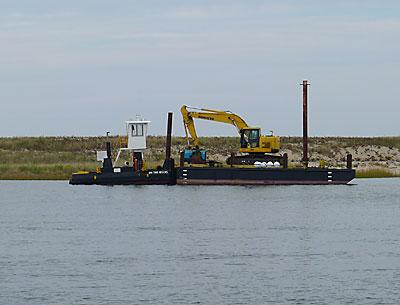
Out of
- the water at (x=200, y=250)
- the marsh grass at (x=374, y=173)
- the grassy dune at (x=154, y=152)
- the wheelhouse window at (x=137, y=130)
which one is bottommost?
the water at (x=200, y=250)

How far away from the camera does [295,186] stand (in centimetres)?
8250

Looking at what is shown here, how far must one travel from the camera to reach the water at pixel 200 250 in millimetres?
30953

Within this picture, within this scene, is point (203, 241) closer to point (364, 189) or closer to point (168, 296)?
point (168, 296)

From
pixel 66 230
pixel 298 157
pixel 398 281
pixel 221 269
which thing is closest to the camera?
pixel 398 281

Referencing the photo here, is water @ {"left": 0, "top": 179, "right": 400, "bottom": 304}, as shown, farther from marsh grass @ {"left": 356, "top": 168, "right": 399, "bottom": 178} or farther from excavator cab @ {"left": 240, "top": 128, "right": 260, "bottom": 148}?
marsh grass @ {"left": 356, "top": 168, "right": 399, "bottom": 178}

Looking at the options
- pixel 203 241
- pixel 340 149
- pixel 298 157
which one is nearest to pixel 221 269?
pixel 203 241

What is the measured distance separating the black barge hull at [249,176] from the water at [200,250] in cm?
1067

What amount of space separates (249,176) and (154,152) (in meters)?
41.3

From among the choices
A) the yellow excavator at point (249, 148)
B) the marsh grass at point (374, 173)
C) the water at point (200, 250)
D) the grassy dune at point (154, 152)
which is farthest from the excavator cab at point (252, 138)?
the marsh grass at point (374, 173)

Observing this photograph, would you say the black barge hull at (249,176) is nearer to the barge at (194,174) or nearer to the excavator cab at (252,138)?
the barge at (194,174)

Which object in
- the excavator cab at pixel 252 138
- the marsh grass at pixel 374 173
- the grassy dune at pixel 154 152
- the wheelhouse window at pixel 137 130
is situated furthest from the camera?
the marsh grass at pixel 374 173

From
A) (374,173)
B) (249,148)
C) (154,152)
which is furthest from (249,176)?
(154,152)

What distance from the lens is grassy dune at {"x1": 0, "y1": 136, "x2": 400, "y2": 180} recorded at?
9774 centimetres

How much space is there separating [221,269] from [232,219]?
18.1 m
